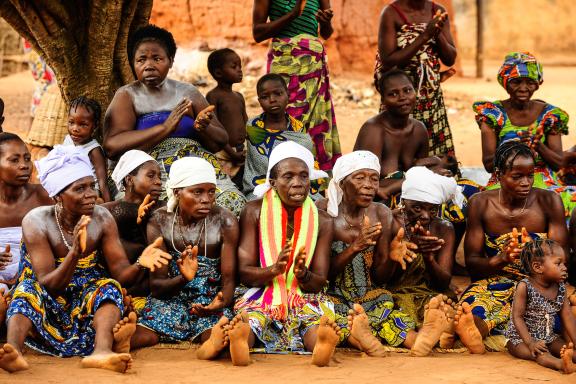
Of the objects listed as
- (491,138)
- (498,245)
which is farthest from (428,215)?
(491,138)

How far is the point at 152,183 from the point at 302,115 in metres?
2.06

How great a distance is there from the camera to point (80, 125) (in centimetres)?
684

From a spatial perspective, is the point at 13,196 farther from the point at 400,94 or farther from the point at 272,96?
the point at 400,94

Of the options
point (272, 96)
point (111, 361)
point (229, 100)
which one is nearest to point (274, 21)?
point (229, 100)

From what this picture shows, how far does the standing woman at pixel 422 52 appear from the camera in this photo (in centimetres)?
768

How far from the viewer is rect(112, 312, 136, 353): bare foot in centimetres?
513

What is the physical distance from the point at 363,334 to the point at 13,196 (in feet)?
7.74

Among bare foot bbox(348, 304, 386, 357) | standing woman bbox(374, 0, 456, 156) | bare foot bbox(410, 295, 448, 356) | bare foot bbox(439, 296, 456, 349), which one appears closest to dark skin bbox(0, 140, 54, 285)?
bare foot bbox(348, 304, 386, 357)

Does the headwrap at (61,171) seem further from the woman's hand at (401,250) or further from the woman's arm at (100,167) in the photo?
the woman's hand at (401,250)

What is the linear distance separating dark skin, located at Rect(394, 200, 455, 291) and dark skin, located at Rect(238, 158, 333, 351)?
56cm

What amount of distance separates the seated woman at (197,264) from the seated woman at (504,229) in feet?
4.70

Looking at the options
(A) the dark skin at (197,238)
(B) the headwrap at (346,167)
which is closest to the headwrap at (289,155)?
(B) the headwrap at (346,167)

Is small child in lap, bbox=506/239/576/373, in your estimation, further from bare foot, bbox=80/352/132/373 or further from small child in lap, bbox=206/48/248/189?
small child in lap, bbox=206/48/248/189

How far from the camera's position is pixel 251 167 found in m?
7.13
